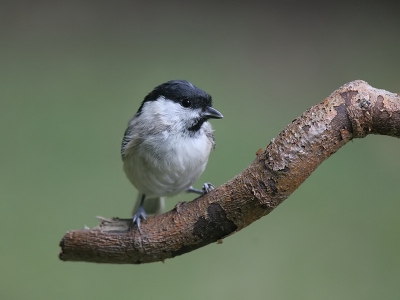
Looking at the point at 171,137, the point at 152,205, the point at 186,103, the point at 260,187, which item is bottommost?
the point at 152,205

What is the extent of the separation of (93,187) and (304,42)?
62.5 inches

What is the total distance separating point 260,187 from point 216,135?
62.9 inches

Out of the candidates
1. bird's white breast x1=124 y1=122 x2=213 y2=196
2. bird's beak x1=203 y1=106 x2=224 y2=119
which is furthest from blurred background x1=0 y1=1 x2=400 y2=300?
bird's beak x1=203 y1=106 x2=224 y2=119

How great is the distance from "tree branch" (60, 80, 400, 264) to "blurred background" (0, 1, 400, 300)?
1003mm

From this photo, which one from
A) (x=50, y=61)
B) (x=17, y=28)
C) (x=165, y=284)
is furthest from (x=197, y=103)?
(x=17, y=28)

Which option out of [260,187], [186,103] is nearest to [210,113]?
[186,103]

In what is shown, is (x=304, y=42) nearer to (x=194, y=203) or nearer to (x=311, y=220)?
(x=311, y=220)

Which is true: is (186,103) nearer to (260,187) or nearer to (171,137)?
(171,137)

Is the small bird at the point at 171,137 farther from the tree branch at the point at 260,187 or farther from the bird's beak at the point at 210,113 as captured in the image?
the tree branch at the point at 260,187

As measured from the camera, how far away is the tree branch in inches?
38.6

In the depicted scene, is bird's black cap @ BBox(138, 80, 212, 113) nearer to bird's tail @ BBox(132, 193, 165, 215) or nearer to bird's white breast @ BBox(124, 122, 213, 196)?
bird's white breast @ BBox(124, 122, 213, 196)

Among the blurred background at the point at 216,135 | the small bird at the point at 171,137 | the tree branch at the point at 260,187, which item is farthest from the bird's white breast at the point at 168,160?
the blurred background at the point at 216,135

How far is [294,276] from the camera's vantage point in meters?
2.33

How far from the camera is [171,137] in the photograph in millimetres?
1375
